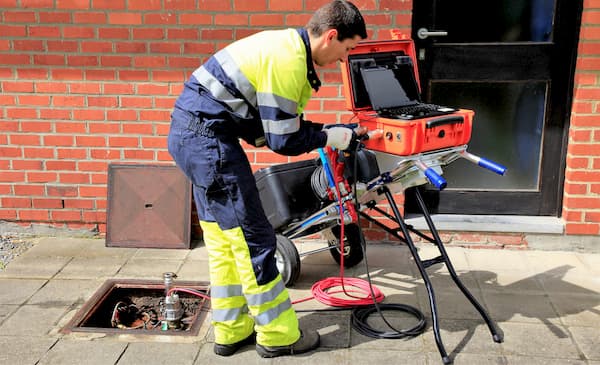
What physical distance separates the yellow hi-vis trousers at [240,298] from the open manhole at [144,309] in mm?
346

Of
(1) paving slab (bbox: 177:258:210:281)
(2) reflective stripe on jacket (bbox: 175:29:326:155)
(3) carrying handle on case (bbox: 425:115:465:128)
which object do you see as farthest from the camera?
(1) paving slab (bbox: 177:258:210:281)

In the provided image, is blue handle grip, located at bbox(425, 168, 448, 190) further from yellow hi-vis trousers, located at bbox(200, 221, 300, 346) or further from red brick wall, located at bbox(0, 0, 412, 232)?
red brick wall, located at bbox(0, 0, 412, 232)

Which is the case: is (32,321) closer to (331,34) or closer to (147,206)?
(147,206)

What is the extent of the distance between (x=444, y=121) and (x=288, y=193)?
4.08 ft

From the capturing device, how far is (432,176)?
329cm

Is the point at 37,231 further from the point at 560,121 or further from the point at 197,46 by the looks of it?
the point at 560,121

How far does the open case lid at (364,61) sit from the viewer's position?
373 centimetres

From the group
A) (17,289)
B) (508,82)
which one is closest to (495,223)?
(508,82)

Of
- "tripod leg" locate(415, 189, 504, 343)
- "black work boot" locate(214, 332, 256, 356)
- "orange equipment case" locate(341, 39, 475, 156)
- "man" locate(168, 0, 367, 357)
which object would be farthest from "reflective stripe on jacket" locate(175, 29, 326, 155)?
"black work boot" locate(214, 332, 256, 356)

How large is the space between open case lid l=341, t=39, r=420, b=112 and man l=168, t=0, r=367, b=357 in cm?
36

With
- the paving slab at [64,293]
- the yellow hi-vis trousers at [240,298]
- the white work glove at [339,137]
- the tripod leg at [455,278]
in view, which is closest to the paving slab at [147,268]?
the paving slab at [64,293]

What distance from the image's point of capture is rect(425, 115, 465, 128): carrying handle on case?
3.34 meters

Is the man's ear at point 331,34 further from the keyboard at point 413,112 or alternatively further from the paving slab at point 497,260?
the paving slab at point 497,260

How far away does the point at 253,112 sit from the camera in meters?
3.27
